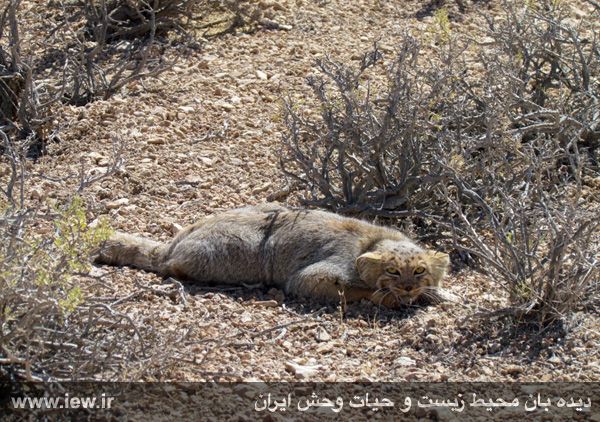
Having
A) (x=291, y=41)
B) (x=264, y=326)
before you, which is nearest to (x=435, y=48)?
(x=291, y=41)

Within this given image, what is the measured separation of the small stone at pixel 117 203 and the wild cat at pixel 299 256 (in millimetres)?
643

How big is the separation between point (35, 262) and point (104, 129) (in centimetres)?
385

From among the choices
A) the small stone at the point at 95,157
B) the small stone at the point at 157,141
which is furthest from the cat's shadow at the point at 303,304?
the small stone at the point at 157,141

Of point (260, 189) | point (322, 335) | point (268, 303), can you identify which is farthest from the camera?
point (260, 189)

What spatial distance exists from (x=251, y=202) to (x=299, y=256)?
1149 mm

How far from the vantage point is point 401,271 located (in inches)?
271

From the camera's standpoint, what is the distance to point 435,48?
35.7 feet

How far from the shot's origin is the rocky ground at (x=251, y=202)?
5957 mm

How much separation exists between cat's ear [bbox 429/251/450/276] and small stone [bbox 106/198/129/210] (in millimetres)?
2339

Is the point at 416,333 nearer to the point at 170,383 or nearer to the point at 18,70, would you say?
the point at 170,383

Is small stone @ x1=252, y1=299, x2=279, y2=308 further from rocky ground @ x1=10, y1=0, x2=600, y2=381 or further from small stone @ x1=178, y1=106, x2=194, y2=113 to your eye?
small stone @ x1=178, y1=106, x2=194, y2=113

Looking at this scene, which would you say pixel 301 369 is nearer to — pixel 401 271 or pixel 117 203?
pixel 401 271

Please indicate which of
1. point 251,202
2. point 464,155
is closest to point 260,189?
point 251,202

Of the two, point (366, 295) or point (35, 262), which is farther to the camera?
point (366, 295)
